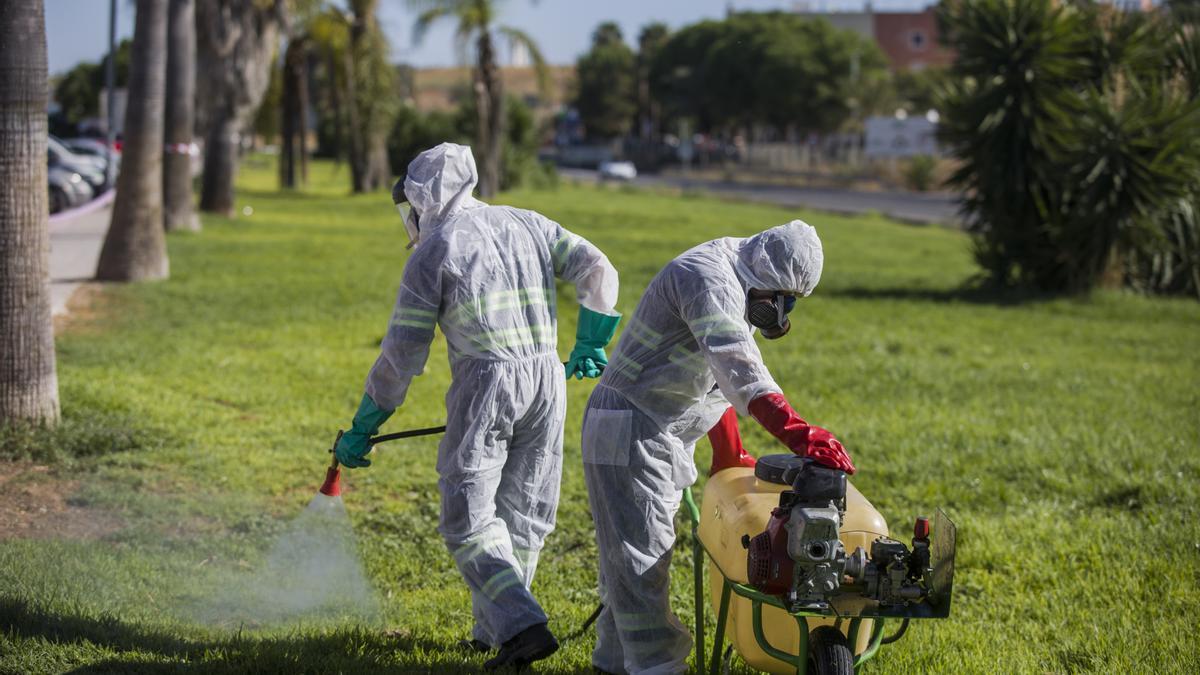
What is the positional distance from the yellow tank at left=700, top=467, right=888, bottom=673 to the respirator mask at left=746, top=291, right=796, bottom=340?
481 millimetres

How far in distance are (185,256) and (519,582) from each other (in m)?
14.7

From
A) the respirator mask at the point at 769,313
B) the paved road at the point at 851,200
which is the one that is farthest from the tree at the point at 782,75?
the respirator mask at the point at 769,313

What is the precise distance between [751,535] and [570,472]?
3.95m

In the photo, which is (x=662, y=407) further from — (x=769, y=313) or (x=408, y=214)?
(x=408, y=214)

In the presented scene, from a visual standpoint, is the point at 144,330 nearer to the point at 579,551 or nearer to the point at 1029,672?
the point at 579,551

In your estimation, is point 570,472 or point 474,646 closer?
point 474,646

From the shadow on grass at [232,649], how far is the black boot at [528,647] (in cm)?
22

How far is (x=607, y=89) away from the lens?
354 ft

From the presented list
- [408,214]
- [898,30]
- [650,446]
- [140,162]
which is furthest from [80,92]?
[650,446]

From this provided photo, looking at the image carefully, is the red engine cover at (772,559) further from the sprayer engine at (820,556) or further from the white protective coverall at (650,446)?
the white protective coverall at (650,446)

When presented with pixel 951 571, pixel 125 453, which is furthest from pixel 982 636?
pixel 125 453

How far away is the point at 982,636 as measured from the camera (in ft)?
17.0

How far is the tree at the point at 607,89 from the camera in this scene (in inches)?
4198

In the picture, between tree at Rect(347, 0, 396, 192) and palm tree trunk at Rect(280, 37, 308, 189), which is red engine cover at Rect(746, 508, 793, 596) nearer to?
tree at Rect(347, 0, 396, 192)
